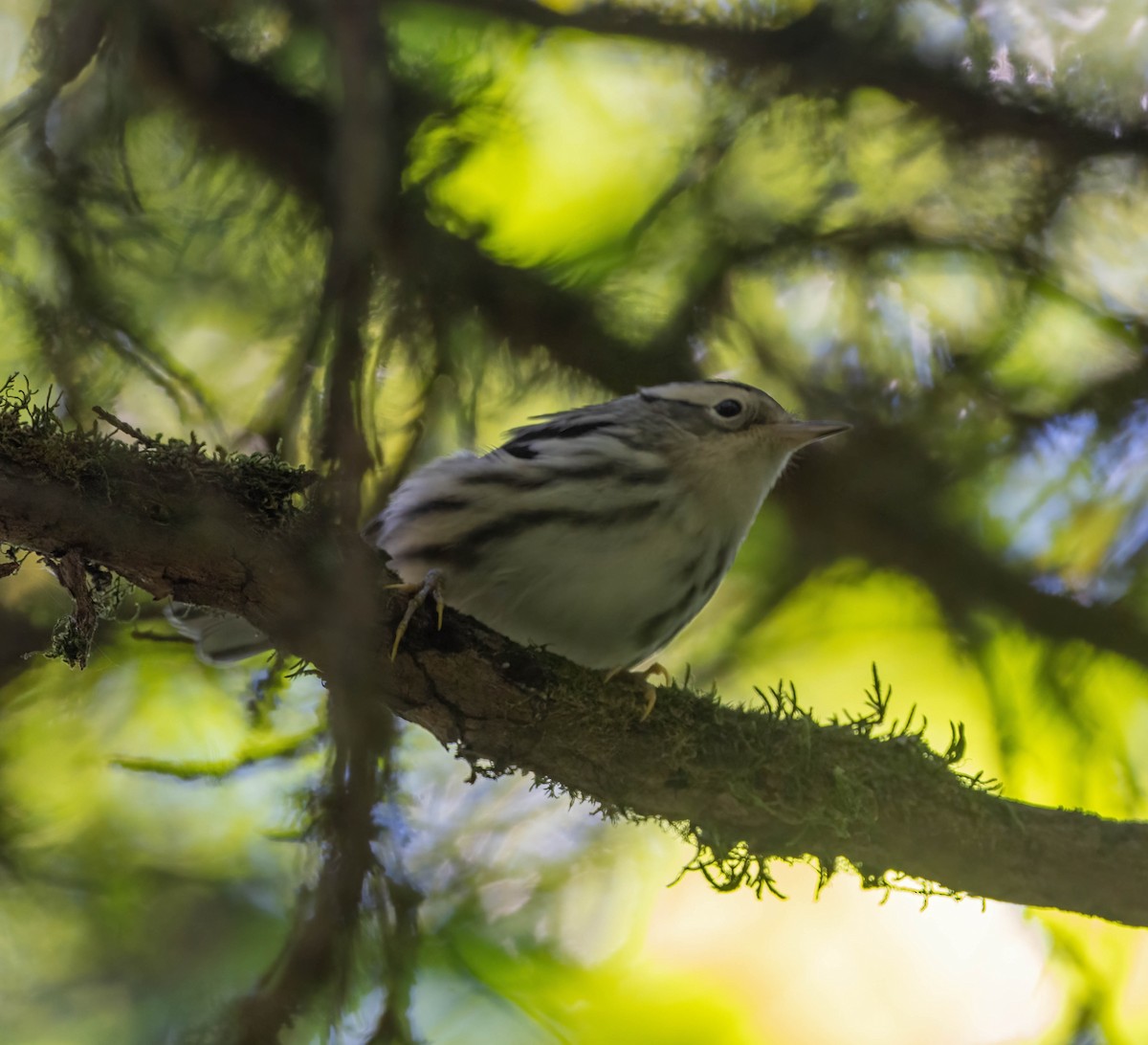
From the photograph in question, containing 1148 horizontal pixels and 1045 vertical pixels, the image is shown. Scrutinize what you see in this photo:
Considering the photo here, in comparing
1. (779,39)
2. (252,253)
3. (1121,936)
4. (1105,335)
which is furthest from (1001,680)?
(252,253)

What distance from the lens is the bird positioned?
3.35 m

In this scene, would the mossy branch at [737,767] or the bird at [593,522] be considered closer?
the mossy branch at [737,767]

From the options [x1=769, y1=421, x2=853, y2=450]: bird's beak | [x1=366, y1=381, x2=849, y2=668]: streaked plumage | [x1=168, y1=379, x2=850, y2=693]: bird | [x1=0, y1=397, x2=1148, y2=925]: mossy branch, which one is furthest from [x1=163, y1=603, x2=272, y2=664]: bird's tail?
[x1=769, y1=421, x2=853, y2=450]: bird's beak

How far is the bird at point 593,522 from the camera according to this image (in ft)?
11.0

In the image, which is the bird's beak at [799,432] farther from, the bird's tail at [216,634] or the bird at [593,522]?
the bird's tail at [216,634]

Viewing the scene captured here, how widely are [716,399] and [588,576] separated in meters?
0.83

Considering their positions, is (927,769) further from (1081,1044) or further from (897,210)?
(897,210)

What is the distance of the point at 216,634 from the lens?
141 inches

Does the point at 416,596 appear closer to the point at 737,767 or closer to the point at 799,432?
the point at 737,767

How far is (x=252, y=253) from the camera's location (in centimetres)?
343

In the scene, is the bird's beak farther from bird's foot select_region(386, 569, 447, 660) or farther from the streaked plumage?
bird's foot select_region(386, 569, 447, 660)

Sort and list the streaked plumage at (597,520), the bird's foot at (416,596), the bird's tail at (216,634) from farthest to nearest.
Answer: the bird's tail at (216,634) < the streaked plumage at (597,520) < the bird's foot at (416,596)

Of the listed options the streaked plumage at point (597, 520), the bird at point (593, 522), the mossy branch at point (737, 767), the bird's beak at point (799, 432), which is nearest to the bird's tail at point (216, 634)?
the bird at point (593, 522)

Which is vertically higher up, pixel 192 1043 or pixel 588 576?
pixel 588 576
